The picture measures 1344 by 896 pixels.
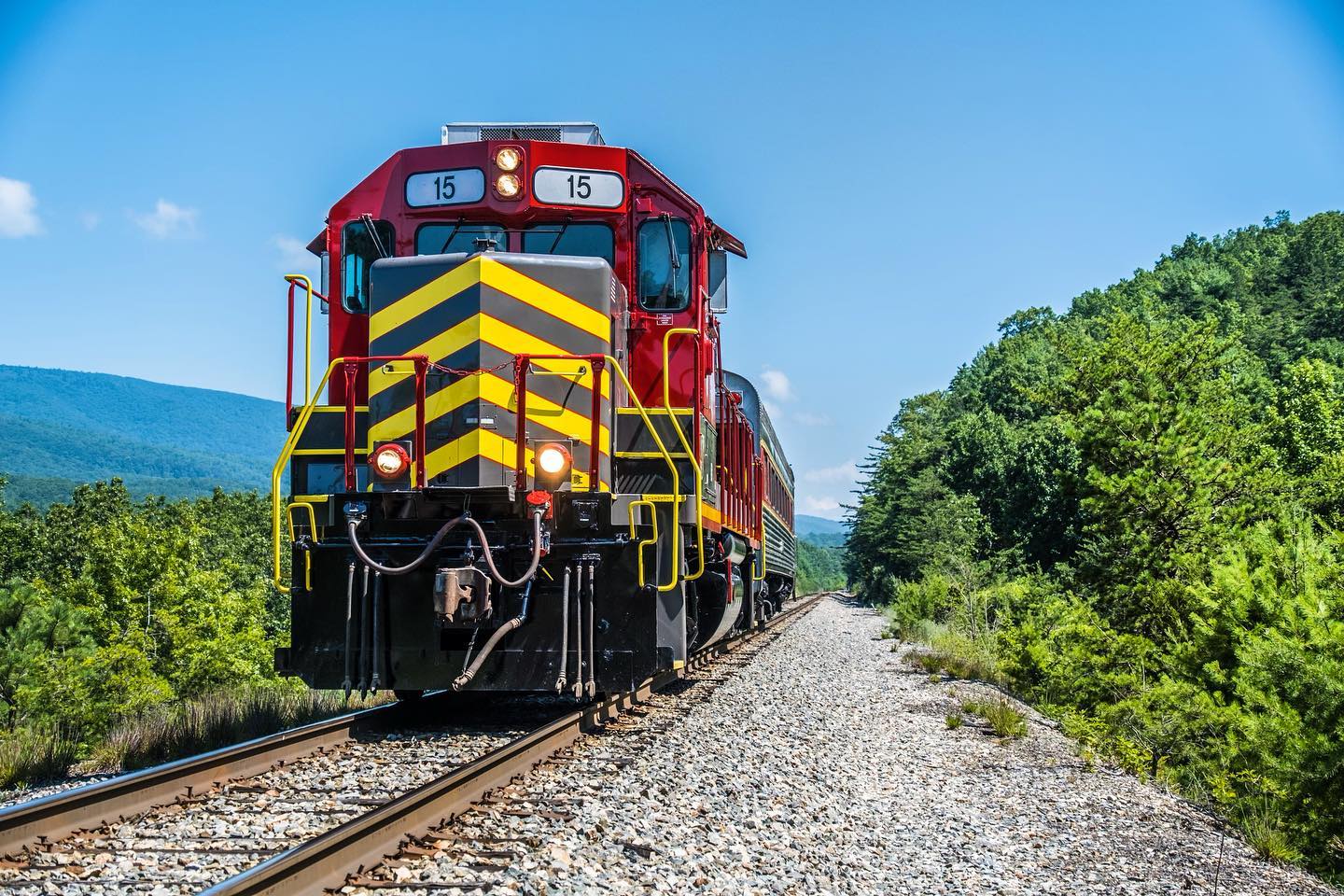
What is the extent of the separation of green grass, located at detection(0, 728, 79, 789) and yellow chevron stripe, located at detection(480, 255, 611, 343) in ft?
13.5

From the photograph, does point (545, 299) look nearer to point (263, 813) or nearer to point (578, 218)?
point (578, 218)

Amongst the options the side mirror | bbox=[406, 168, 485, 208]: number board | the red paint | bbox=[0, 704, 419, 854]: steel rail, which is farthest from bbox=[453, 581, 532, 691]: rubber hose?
the side mirror

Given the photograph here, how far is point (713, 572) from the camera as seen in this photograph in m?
9.88

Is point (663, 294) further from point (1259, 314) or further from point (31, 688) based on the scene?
point (1259, 314)

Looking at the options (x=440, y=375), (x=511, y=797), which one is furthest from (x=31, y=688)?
(x=511, y=797)

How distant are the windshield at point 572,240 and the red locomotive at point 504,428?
1cm

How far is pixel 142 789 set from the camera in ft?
16.5

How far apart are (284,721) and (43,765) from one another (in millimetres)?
1923

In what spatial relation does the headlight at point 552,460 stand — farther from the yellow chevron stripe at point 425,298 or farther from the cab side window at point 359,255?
the cab side window at point 359,255

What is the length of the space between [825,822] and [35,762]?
4.78 metres

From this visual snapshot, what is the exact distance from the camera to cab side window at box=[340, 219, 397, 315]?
28.0 ft

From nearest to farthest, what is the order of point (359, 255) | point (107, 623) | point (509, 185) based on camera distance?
point (509, 185) < point (359, 255) < point (107, 623)

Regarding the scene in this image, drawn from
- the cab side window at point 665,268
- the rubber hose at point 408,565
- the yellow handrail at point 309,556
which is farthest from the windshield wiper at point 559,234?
the yellow handrail at point 309,556

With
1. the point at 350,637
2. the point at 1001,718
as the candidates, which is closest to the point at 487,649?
the point at 350,637
